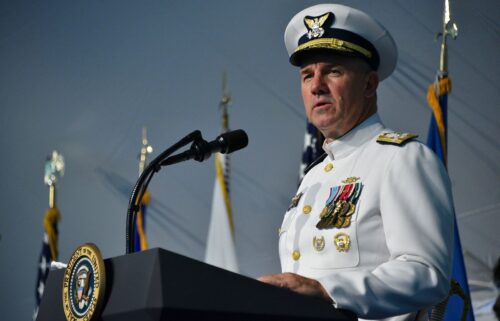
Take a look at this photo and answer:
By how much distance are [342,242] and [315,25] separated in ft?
1.59

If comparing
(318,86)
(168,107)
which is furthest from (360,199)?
(168,107)

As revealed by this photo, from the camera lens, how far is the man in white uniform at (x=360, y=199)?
1.09m

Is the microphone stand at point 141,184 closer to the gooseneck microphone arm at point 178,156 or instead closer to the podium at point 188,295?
the gooseneck microphone arm at point 178,156

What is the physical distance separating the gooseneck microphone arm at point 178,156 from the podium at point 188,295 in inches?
7.2

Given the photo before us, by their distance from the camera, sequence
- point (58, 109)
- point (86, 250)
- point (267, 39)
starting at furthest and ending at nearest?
point (58, 109), point (267, 39), point (86, 250)

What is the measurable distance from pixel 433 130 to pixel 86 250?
7.07 feet

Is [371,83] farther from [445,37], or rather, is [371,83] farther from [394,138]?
[445,37]

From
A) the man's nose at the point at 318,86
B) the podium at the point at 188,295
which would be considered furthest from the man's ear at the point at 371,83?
the podium at the point at 188,295

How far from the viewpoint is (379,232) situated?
4.22 feet

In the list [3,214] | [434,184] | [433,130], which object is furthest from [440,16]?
[3,214]

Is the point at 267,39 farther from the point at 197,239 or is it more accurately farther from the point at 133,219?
the point at 133,219

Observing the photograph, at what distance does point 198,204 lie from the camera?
473cm

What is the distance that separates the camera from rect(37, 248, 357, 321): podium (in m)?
0.87

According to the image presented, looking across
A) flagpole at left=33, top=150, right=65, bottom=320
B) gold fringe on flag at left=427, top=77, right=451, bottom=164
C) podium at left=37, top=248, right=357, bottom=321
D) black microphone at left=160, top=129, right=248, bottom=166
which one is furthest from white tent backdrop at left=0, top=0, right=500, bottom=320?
podium at left=37, top=248, right=357, bottom=321
